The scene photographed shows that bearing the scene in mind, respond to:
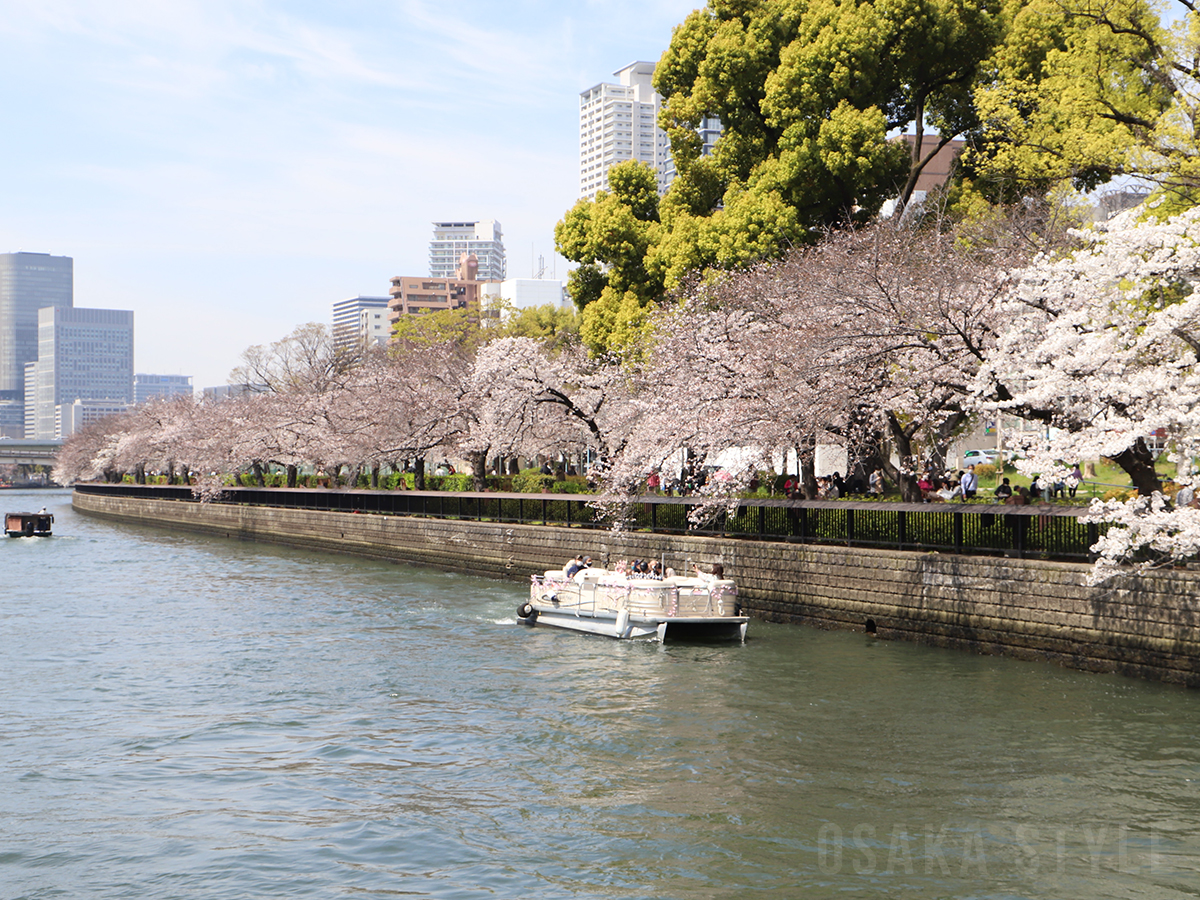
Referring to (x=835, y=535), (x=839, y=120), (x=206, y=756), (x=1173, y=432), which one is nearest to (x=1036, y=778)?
(x=1173, y=432)

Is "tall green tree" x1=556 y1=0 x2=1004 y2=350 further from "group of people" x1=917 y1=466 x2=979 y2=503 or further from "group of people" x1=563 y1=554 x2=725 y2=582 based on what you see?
"group of people" x1=563 y1=554 x2=725 y2=582

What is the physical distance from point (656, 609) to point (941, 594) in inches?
264

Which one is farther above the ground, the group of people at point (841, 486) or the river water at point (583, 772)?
the group of people at point (841, 486)

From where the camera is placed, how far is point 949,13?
3666 cm

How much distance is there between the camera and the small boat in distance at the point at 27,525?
68688mm

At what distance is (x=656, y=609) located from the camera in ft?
88.4

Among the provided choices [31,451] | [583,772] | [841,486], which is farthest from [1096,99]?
[31,451]

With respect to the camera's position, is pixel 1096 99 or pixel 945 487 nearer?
pixel 1096 99

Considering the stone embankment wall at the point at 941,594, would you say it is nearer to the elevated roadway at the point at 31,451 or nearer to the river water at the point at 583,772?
the river water at the point at 583,772

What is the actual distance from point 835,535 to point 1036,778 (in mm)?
14376

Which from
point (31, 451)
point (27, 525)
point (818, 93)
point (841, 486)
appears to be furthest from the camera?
point (31, 451)

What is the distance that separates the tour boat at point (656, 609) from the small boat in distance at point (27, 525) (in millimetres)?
52387

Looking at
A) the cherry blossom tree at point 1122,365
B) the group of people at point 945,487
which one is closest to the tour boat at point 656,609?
the group of people at point 945,487

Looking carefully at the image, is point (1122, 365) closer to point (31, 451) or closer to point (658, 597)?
point (658, 597)
